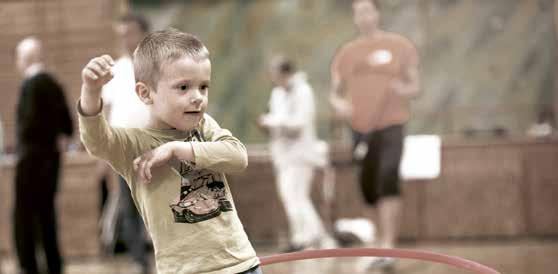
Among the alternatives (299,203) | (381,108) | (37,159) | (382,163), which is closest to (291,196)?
(299,203)

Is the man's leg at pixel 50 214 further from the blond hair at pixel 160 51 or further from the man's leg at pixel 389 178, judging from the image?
the blond hair at pixel 160 51

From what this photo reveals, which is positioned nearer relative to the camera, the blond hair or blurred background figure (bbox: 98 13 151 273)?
the blond hair

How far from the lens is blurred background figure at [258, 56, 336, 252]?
609 cm

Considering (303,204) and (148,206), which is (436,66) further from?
(148,206)

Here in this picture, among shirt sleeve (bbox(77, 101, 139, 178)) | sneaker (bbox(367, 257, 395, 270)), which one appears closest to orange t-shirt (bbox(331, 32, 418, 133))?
sneaker (bbox(367, 257, 395, 270))

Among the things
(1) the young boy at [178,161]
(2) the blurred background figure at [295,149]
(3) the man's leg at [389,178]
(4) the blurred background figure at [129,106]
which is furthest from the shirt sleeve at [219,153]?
(2) the blurred background figure at [295,149]

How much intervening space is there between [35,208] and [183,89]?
3.31 metres

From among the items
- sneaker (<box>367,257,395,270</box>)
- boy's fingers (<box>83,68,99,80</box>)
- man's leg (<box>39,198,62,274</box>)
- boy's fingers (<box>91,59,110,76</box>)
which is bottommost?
sneaker (<box>367,257,395,270</box>)

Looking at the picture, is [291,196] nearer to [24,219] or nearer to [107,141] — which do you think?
[24,219]

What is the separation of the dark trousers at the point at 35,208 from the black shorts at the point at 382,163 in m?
1.88

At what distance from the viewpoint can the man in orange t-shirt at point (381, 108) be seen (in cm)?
495

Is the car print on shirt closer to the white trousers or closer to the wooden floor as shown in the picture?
the wooden floor

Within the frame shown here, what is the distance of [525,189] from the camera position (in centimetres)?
667

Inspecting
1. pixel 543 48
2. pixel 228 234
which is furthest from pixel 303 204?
pixel 228 234
